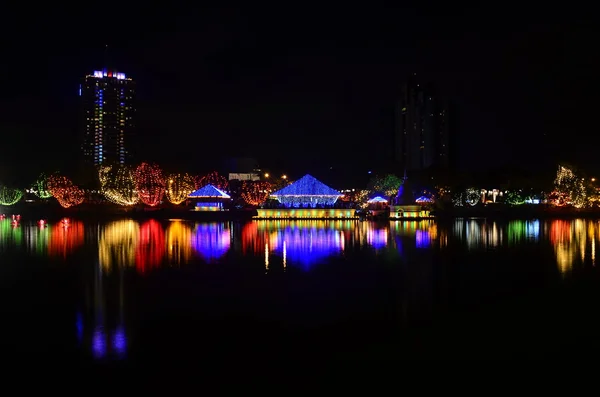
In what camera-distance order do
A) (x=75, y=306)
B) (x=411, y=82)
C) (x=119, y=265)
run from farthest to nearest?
1. (x=411, y=82)
2. (x=119, y=265)
3. (x=75, y=306)

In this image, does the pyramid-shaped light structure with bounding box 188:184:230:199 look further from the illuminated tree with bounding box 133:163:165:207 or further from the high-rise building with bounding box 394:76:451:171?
the high-rise building with bounding box 394:76:451:171

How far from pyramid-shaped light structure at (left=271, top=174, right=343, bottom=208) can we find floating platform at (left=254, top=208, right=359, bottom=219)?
1.73m

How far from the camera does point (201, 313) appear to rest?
10102mm

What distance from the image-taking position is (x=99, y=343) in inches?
325

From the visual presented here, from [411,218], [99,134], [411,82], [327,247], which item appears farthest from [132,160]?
[327,247]

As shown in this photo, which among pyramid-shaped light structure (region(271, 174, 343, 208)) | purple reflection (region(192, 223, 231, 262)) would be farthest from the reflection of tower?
pyramid-shaped light structure (region(271, 174, 343, 208))

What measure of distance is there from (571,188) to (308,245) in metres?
38.8

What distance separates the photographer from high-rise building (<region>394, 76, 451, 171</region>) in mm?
95062

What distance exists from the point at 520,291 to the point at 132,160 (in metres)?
121

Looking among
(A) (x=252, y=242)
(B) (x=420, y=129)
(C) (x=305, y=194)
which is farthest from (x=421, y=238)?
(B) (x=420, y=129)

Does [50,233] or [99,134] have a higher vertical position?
[99,134]

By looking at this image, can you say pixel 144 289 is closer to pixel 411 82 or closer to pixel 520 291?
pixel 520 291

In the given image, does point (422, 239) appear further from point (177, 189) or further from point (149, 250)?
point (177, 189)

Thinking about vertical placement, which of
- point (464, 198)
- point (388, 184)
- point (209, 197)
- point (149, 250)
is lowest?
point (149, 250)
